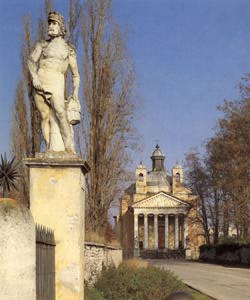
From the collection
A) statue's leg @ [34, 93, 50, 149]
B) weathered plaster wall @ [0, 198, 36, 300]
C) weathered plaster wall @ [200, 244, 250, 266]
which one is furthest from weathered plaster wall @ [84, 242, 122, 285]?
weathered plaster wall @ [200, 244, 250, 266]

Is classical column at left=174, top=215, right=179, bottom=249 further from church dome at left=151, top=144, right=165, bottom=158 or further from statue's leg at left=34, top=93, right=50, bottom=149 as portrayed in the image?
statue's leg at left=34, top=93, right=50, bottom=149

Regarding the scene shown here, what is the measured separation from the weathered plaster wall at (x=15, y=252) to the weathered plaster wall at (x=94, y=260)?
10006 mm

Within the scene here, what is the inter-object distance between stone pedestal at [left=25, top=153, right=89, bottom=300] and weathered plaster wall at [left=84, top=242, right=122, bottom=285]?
24.4ft

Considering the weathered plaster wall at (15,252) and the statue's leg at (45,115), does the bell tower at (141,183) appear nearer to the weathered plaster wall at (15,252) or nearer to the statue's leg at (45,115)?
the statue's leg at (45,115)

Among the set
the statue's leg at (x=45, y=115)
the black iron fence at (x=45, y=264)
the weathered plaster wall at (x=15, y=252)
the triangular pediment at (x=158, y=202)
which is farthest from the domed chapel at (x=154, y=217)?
the weathered plaster wall at (x=15, y=252)

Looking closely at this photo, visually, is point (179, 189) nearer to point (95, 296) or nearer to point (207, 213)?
point (207, 213)

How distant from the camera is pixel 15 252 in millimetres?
4688

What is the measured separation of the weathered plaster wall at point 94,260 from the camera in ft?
50.7

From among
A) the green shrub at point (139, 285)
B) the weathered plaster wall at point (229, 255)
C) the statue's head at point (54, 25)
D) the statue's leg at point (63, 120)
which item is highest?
the statue's head at point (54, 25)

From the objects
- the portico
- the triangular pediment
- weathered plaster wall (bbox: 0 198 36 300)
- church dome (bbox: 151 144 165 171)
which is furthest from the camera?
church dome (bbox: 151 144 165 171)

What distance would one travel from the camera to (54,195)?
7.38 meters

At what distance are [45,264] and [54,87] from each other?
2.38 meters

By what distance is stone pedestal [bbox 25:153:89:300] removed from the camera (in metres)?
7.27

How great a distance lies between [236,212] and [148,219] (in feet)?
228
